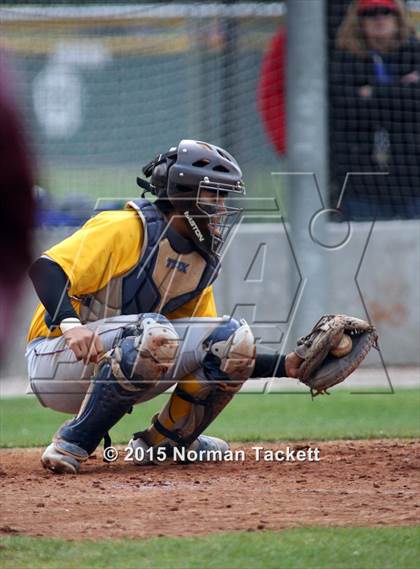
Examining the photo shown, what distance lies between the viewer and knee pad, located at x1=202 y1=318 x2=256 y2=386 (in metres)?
5.12

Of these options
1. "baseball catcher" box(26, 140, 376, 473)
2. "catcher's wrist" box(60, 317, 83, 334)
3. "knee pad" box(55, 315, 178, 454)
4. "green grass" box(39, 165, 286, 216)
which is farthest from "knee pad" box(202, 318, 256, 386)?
"green grass" box(39, 165, 286, 216)

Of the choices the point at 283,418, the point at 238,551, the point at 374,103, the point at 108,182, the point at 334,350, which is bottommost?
the point at 283,418

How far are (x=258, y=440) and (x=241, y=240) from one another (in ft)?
13.2

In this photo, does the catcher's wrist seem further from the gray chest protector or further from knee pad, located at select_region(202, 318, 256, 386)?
knee pad, located at select_region(202, 318, 256, 386)

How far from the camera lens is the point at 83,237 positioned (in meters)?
5.12

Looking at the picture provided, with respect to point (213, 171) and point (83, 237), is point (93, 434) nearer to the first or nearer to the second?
point (83, 237)

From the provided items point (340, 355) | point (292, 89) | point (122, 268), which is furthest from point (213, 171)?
point (292, 89)

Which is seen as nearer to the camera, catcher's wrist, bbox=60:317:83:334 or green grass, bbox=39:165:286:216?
catcher's wrist, bbox=60:317:83:334

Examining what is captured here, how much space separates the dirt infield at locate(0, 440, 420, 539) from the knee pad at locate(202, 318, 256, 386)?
427 millimetres

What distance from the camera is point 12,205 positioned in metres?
2.00

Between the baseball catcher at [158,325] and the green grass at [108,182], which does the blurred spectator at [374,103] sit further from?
the baseball catcher at [158,325]

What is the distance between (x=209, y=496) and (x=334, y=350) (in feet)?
3.57

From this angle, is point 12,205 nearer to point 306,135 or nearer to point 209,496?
point 209,496

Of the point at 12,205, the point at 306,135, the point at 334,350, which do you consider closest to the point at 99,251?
the point at 334,350
